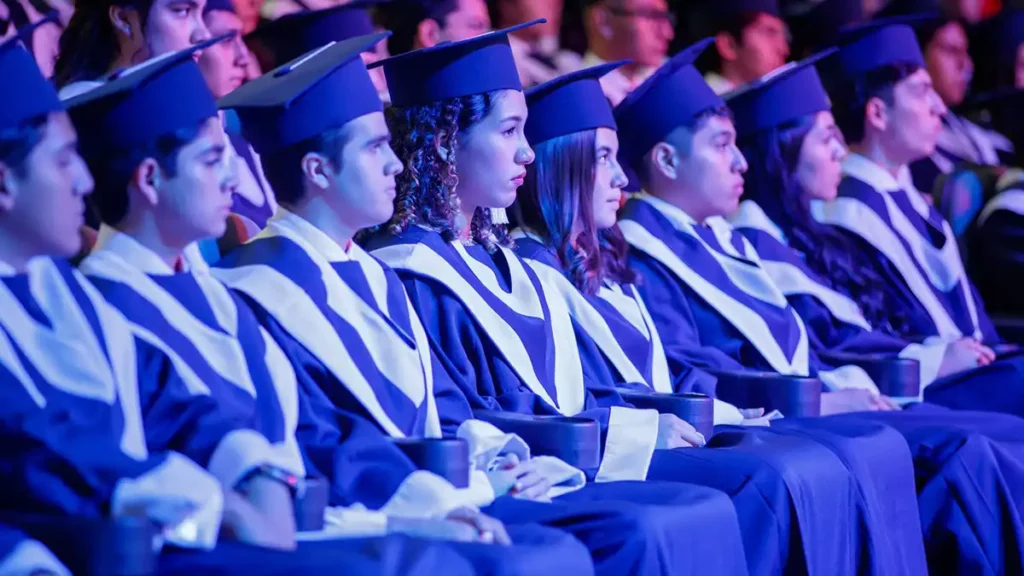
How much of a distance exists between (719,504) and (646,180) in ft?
4.90

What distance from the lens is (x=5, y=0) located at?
4043mm

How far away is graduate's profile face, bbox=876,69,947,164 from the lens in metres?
5.21

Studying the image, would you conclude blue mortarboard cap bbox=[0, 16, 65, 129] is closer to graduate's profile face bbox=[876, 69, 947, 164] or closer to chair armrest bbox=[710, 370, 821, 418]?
chair armrest bbox=[710, 370, 821, 418]

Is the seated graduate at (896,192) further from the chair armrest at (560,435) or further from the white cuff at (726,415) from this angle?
the chair armrest at (560,435)

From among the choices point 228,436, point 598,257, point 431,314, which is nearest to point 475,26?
point 598,257

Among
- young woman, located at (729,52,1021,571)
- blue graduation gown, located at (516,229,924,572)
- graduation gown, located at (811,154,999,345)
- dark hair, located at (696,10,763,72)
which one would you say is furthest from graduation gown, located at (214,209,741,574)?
dark hair, located at (696,10,763,72)

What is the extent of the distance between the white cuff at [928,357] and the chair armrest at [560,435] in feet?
6.05

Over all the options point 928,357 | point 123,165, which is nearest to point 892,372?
point 928,357

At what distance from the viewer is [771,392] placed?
3.98 meters

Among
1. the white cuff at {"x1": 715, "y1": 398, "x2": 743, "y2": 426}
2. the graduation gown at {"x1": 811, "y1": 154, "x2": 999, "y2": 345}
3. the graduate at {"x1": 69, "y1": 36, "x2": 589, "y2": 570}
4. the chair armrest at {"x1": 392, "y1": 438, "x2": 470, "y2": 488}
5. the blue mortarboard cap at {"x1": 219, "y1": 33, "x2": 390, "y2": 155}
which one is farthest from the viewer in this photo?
the graduation gown at {"x1": 811, "y1": 154, "x2": 999, "y2": 345}

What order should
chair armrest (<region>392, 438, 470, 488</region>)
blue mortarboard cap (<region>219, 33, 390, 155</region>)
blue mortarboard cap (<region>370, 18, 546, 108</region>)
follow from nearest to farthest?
chair armrest (<region>392, 438, 470, 488</region>)
blue mortarboard cap (<region>219, 33, 390, 155</region>)
blue mortarboard cap (<region>370, 18, 546, 108</region>)

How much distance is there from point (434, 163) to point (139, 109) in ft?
3.25

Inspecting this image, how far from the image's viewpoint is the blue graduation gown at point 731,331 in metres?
3.91

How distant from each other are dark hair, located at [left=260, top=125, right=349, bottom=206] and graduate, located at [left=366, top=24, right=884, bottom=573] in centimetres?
40
